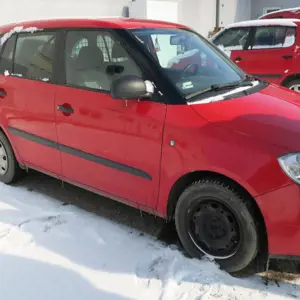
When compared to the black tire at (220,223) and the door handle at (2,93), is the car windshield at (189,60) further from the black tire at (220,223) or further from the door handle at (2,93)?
the door handle at (2,93)

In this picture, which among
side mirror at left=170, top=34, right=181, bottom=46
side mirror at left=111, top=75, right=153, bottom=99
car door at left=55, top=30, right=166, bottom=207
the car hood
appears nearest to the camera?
the car hood

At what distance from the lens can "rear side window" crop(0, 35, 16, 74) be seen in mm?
3929

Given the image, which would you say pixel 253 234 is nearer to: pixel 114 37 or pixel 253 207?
pixel 253 207

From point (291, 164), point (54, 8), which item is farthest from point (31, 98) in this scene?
point (54, 8)

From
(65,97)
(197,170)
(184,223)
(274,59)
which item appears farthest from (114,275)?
(274,59)

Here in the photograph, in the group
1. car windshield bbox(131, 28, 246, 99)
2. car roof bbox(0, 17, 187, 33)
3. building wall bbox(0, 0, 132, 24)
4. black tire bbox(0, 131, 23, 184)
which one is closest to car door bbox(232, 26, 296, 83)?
car windshield bbox(131, 28, 246, 99)

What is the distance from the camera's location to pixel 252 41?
7.64m

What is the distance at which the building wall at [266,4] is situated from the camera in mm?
19922

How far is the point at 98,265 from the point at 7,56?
7.82ft

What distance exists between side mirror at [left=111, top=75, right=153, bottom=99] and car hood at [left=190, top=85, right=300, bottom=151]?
365 millimetres

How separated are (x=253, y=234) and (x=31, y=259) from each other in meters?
1.56

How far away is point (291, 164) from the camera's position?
7.51ft

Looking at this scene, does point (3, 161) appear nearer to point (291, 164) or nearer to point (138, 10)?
point (291, 164)

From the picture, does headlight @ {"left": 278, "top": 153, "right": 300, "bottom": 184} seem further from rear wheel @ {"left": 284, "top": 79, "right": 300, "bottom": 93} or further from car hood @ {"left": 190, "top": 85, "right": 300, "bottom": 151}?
rear wheel @ {"left": 284, "top": 79, "right": 300, "bottom": 93}
